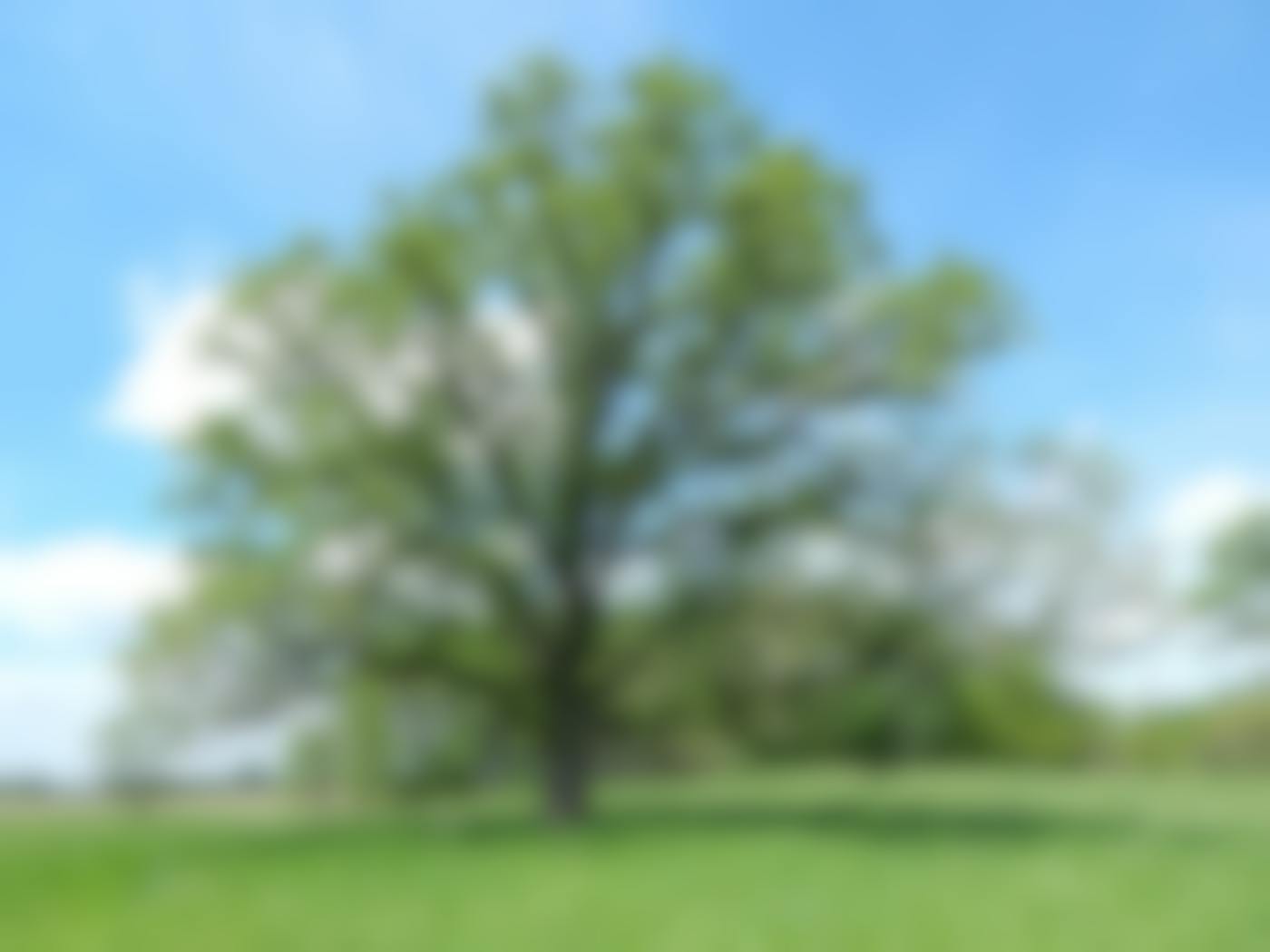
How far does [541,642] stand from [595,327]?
1.67 meters

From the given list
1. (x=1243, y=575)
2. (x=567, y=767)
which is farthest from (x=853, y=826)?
(x=1243, y=575)

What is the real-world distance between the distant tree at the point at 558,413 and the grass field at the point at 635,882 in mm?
1016

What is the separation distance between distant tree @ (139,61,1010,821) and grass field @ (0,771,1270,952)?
3.33 feet

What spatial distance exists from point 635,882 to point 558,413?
9.14 ft

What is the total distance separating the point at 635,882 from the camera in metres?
5.55

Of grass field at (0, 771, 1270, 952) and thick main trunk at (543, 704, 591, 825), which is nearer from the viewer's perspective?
grass field at (0, 771, 1270, 952)

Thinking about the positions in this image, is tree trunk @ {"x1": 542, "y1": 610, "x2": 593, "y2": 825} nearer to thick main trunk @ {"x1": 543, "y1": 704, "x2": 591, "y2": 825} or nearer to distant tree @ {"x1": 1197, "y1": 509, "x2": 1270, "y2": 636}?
thick main trunk @ {"x1": 543, "y1": 704, "x2": 591, "y2": 825}

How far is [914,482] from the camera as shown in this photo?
7672mm

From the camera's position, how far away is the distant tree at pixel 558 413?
7.33m

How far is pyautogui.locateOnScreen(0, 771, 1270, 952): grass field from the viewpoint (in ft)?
14.3

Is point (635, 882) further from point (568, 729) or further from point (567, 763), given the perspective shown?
point (568, 729)

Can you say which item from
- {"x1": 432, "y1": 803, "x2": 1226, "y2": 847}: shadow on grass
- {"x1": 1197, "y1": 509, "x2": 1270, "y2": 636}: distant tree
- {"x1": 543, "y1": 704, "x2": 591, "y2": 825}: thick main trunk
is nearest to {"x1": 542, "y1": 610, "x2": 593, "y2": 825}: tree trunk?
{"x1": 543, "y1": 704, "x2": 591, "y2": 825}: thick main trunk

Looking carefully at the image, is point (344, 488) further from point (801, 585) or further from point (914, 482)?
point (914, 482)

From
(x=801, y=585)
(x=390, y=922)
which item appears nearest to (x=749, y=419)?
(x=801, y=585)
